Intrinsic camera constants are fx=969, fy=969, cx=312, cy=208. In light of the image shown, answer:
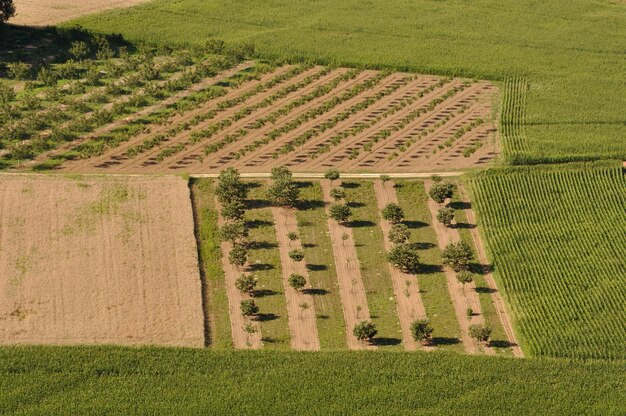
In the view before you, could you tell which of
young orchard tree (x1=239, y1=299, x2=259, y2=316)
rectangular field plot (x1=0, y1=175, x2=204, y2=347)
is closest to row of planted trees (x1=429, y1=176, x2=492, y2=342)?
young orchard tree (x1=239, y1=299, x2=259, y2=316)

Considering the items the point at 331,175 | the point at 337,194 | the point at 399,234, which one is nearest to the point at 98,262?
the point at 337,194

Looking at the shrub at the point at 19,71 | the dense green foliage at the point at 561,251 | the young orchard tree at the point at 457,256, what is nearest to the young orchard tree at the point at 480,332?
the dense green foliage at the point at 561,251

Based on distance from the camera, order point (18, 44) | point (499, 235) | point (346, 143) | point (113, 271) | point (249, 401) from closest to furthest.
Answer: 1. point (249, 401)
2. point (113, 271)
3. point (499, 235)
4. point (346, 143)
5. point (18, 44)

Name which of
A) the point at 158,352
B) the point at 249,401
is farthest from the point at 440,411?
the point at 158,352

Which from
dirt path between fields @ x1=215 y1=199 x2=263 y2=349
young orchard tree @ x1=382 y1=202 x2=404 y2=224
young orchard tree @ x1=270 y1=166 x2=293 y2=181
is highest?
young orchard tree @ x1=270 y1=166 x2=293 y2=181

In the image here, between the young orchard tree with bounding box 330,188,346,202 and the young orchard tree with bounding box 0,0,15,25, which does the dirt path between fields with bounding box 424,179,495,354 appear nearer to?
the young orchard tree with bounding box 330,188,346,202

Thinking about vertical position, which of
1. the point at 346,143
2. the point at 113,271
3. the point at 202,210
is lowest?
the point at 113,271

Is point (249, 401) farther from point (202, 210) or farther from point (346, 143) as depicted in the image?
point (346, 143)

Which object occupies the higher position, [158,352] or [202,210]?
[202,210]
